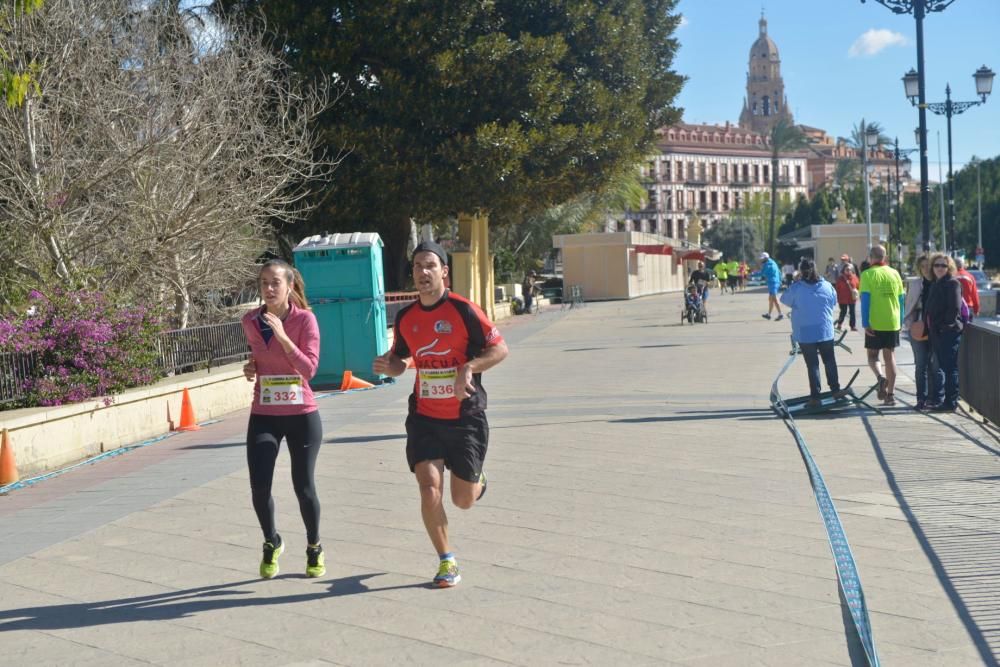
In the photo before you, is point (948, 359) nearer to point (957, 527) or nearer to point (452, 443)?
point (957, 527)

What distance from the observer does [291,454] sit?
249 inches

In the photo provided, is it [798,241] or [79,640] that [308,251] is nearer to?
[79,640]

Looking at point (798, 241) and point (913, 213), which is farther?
point (913, 213)

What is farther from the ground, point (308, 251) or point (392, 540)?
point (308, 251)

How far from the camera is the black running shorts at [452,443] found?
19.8ft

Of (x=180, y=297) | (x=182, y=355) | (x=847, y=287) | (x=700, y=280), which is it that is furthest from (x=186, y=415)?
(x=700, y=280)

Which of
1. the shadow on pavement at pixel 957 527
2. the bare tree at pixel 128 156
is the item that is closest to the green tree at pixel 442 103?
the bare tree at pixel 128 156

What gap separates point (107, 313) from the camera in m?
12.8

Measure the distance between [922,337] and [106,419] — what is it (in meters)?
8.06

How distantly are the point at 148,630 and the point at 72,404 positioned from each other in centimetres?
661

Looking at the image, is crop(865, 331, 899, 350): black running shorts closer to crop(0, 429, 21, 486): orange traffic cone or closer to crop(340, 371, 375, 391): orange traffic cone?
crop(340, 371, 375, 391): orange traffic cone

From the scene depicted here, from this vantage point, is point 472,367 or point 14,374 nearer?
point 472,367

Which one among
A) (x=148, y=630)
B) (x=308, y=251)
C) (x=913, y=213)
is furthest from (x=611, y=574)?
(x=913, y=213)

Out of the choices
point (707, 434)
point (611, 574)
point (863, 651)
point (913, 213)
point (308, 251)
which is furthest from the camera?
point (913, 213)
